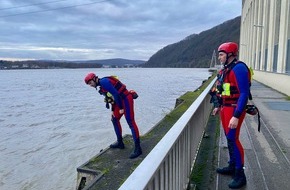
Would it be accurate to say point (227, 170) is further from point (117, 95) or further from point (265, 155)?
point (117, 95)

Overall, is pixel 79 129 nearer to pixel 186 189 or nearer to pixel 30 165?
pixel 30 165

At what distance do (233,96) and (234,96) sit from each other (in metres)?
0.01

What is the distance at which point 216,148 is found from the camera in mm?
5723

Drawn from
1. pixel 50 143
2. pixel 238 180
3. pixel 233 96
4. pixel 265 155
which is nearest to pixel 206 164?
pixel 238 180

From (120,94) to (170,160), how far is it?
4.17 metres

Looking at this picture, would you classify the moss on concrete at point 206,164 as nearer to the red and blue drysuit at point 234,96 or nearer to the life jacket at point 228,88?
the red and blue drysuit at point 234,96

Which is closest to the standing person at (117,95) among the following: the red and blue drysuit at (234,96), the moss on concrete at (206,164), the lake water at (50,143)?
the moss on concrete at (206,164)

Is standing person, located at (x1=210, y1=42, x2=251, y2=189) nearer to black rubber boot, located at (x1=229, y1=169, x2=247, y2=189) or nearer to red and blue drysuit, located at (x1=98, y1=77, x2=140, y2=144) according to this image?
black rubber boot, located at (x1=229, y1=169, x2=247, y2=189)

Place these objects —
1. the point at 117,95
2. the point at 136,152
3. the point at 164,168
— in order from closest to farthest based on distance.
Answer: the point at 164,168 < the point at 117,95 < the point at 136,152

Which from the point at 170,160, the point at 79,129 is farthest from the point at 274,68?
the point at 170,160

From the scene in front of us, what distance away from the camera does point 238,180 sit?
392 centimetres

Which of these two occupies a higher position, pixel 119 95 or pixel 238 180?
pixel 119 95

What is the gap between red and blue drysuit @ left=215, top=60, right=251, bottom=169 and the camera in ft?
11.6

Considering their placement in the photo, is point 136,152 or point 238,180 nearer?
point 238,180
